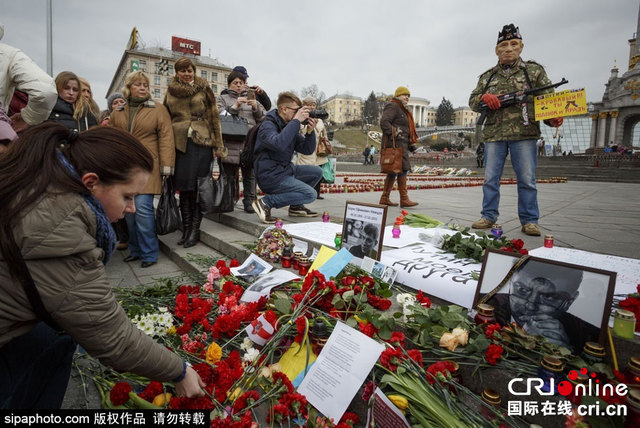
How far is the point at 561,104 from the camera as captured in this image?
132 inches

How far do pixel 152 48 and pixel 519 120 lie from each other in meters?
70.1

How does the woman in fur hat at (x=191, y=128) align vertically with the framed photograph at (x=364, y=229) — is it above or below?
above

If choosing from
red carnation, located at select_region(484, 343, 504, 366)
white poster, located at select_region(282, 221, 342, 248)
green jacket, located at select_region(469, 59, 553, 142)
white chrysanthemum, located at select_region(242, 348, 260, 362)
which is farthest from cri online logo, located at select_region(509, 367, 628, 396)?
green jacket, located at select_region(469, 59, 553, 142)

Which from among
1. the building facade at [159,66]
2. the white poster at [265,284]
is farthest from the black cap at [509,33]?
the building facade at [159,66]

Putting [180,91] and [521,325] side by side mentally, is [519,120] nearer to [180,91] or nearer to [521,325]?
[521,325]

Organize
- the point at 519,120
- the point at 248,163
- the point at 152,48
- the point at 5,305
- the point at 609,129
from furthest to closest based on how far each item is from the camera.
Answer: the point at 152,48 < the point at 609,129 < the point at 248,163 < the point at 519,120 < the point at 5,305

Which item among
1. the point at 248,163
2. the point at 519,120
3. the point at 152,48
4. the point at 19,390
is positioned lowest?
the point at 19,390

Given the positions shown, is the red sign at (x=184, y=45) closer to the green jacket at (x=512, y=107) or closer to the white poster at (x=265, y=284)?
the green jacket at (x=512, y=107)

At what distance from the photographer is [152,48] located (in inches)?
2349

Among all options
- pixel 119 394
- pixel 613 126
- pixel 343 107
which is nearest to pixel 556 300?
pixel 119 394

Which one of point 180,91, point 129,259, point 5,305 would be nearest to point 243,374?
point 5,305

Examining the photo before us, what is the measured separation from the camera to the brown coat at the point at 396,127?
529 cm

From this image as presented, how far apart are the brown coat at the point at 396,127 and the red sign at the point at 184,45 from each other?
6974 centimetres

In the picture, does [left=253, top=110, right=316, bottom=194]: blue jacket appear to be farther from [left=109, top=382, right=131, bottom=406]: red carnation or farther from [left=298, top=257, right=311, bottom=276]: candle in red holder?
[left=109, top=382, right=131, bottom=406]: red carnation
